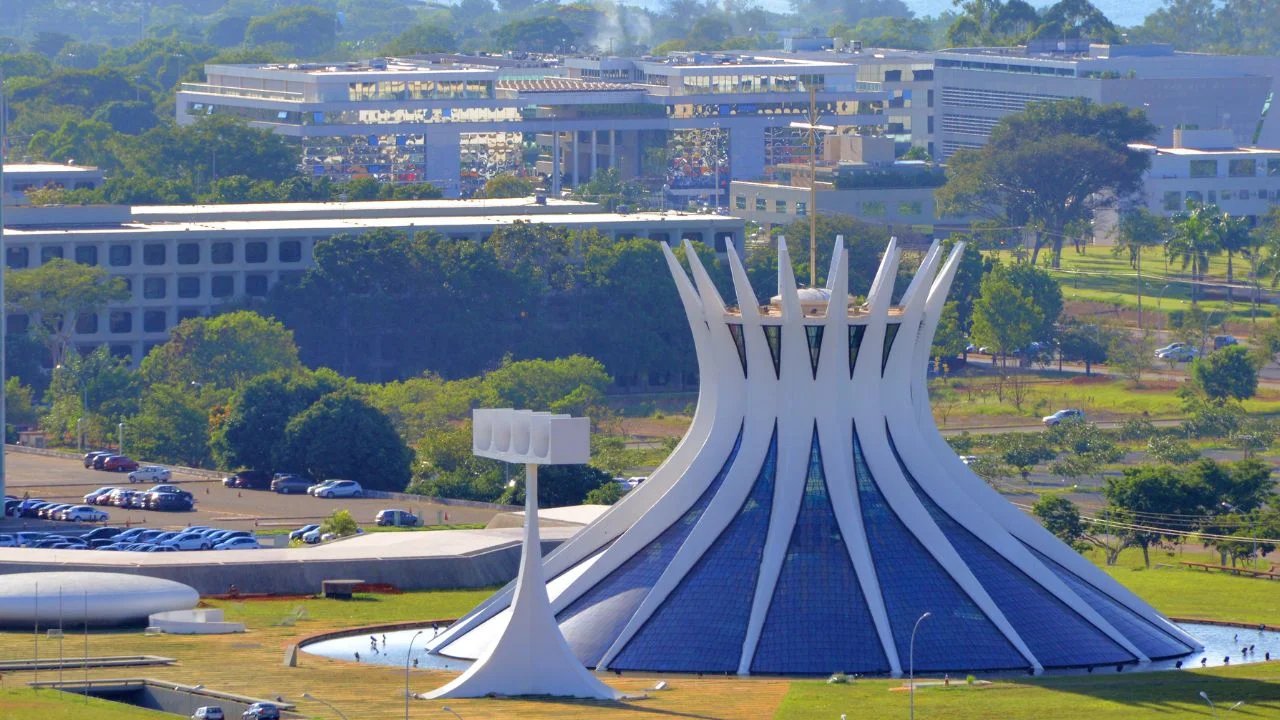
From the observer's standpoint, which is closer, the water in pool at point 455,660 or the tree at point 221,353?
the water in pool at point 455,660

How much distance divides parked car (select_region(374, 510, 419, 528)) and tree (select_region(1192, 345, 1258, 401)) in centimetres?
6394

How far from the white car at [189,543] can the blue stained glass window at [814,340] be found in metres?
37.5

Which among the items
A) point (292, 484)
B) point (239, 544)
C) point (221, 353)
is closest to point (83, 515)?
point (292, 484)

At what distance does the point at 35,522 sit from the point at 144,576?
3178 cm

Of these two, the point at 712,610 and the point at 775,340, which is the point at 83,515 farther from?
the point at 775,340

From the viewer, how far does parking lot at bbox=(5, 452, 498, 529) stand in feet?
465

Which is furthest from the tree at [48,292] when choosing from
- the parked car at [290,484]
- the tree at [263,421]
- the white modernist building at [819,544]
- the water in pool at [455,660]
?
the white modernist building at [819,544]

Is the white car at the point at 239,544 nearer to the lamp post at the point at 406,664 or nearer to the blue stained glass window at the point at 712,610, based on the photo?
the lamp post at the point at 406,664

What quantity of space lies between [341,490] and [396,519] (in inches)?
485

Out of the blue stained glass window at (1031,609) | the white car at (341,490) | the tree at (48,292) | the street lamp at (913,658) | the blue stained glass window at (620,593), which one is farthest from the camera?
the tree at (48,292)

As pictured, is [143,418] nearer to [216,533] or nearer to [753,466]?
[216,533]

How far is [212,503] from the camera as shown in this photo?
150m

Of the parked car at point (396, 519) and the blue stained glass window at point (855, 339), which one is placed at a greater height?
the blue stained glass window at point (855, 339)

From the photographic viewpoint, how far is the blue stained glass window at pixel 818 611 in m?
91.8
